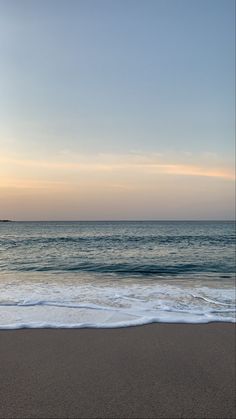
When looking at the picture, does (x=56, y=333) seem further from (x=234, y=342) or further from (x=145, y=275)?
(x=145, y=275)

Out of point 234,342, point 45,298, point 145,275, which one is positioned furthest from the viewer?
point 145,275

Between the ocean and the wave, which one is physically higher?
the ocean

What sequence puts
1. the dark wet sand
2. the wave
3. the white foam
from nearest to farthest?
the dark wet sand
the white foam
the wave

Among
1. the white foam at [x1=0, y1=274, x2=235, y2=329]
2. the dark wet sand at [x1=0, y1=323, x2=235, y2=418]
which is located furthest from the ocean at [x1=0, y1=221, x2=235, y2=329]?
the dark wet sand at [x1=0, y1=323, x2=235, y2=418]

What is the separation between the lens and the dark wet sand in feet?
10.4

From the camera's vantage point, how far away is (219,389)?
3609 mm

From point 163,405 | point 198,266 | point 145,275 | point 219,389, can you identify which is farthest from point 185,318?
point 198,266

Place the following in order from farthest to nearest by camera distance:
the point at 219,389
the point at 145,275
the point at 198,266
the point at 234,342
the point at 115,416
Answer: the point at 198,266 < the point at 145,275 < the point at 234,342 < the point at 219,389 < the point at 115,416

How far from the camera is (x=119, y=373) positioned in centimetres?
390

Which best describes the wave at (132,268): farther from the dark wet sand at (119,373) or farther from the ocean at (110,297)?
the dark wet sand at (119,373)

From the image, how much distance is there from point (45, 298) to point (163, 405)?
4560 millimetres

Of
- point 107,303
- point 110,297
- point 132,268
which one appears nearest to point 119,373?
point 107,303

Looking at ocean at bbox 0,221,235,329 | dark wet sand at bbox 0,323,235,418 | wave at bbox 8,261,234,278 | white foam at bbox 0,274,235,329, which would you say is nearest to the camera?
dark wet sand at bbox 0,323,235,418

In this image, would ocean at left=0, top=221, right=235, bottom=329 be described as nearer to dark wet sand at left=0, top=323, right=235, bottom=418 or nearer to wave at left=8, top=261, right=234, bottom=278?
wave at left=8, top=261, right=234, bottom=278
